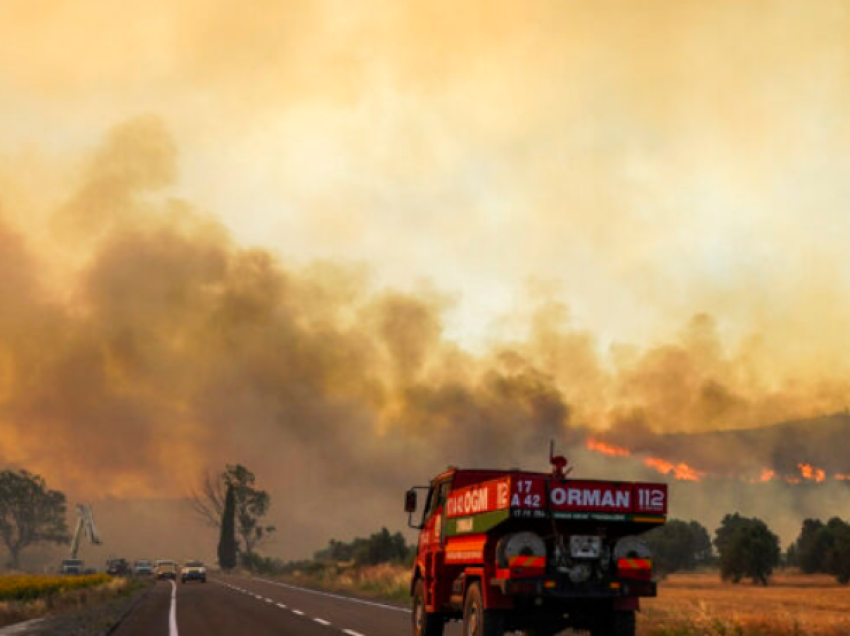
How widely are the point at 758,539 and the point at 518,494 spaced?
219 feet

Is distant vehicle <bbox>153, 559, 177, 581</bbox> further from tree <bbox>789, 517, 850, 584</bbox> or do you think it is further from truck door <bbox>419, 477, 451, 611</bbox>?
truck door <bbox>419, 477, 451, 611</bbox>

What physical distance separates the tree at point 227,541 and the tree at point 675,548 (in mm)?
52550

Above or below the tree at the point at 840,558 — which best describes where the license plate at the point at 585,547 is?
above

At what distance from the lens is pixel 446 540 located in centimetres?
1794

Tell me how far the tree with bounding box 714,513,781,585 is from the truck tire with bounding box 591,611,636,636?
203 ft

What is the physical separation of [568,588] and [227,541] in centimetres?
11755

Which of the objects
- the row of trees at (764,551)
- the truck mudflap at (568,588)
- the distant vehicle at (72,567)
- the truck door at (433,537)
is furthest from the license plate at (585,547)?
the distant vehicle at (72,567)

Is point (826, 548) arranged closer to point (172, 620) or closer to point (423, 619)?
point (172, 620)

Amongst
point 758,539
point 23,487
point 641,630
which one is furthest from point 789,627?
point 23,487

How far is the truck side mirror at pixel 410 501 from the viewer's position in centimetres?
1961

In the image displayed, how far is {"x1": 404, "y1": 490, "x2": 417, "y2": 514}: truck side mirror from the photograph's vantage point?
19.6 m

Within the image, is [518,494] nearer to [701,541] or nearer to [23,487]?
[701,541]

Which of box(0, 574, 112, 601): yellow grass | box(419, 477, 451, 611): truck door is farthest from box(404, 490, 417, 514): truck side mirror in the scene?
box(0, 574, 112, 601): yellow grass

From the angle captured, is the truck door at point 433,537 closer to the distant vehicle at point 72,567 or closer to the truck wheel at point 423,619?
the truck wheel at point 423,619
